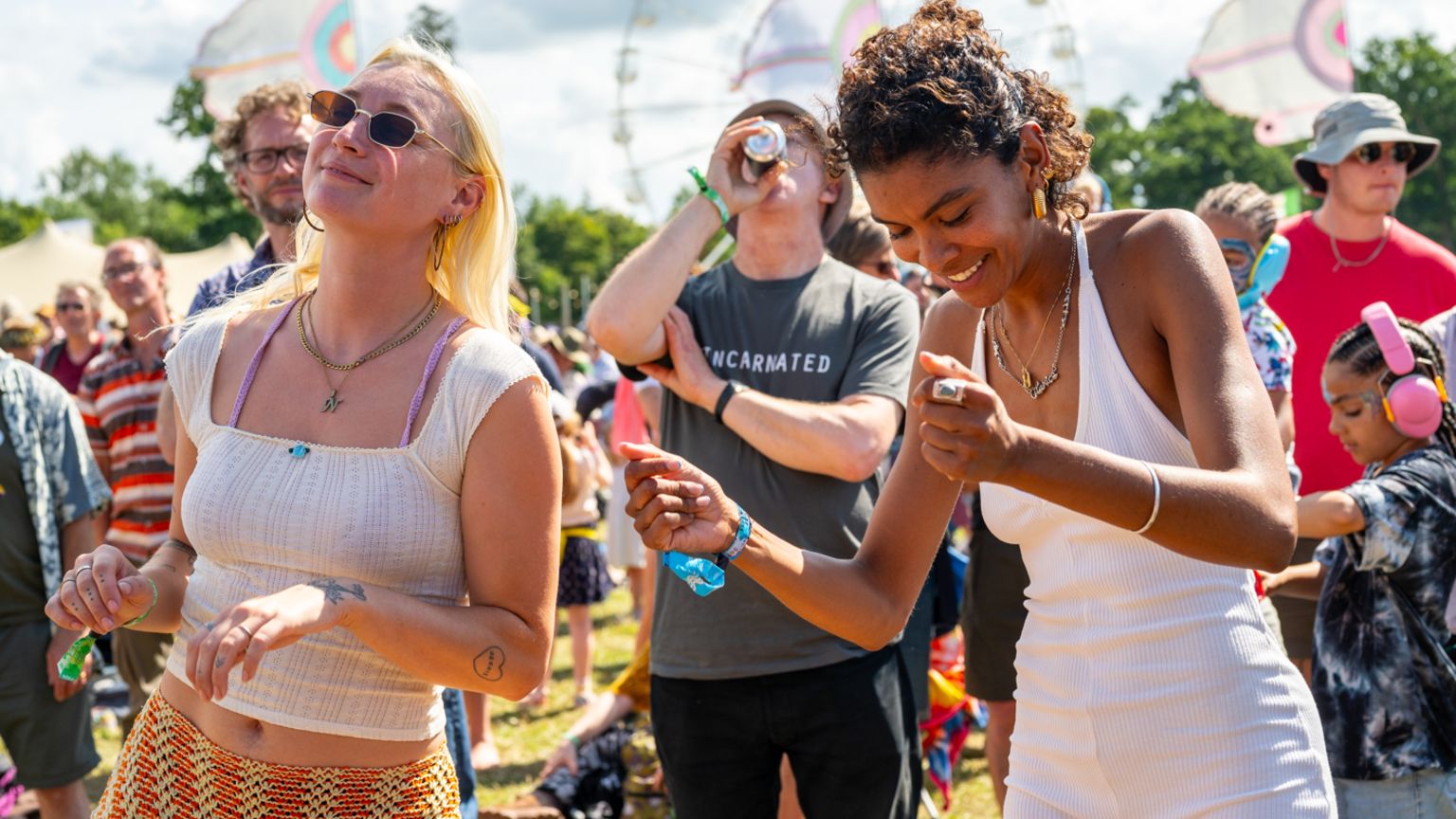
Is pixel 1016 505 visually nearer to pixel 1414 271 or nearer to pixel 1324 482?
pixel 1324 482

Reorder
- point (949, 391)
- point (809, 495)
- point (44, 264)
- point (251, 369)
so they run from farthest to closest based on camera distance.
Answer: point (44, 264) < point (809, 495) < point (251, 369) < point (949, 391)

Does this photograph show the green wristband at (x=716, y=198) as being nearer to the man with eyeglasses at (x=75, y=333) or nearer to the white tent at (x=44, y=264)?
the man with eyeglasses at (x=75, y=333)

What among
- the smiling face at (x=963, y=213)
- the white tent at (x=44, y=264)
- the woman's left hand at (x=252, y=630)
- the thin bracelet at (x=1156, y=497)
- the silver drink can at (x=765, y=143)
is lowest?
the woman's left hand at (x=252, y=630)

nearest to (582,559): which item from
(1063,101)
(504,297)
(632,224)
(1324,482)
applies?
(1324,482)

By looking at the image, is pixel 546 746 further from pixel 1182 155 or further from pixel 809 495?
pixel 1182 155

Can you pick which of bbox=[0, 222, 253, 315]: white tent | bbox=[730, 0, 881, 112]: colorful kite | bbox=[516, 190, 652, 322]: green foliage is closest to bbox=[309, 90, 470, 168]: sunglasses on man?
bbox=[730, 0, 881, 112]: colorful kite

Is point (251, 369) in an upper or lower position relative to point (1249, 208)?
lower

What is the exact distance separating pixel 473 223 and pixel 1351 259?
3.63 meters

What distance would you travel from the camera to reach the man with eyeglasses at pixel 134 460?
495 cm

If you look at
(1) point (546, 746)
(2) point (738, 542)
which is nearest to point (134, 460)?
(1) point (546, 746)

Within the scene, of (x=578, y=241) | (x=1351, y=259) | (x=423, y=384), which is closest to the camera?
(x=423, y=384)

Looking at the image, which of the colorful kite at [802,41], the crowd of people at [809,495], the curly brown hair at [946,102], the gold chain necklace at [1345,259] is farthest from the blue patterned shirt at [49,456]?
the colorful kite at [802,41]

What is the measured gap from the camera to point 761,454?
331cm

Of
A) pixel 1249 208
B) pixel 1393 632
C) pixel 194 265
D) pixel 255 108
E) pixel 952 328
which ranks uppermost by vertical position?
pixel 194 265
